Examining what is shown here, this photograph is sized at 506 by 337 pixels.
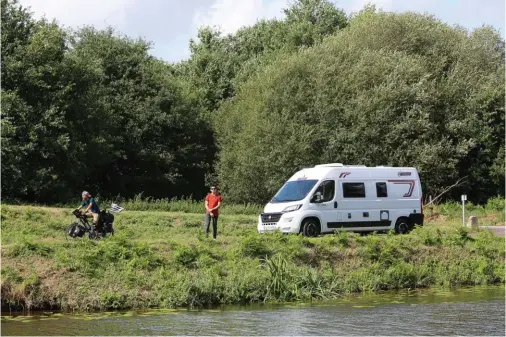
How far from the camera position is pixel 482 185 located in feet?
167

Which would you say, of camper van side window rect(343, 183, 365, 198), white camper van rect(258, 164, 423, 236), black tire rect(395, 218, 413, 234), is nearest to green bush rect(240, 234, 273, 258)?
white camper van rect(258, 164, 423, 236)

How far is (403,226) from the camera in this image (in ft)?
97.6

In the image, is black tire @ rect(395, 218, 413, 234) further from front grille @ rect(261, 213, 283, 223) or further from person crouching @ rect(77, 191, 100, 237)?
person crouching @ rect(77, 191, 100, 237)

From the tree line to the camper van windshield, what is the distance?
17.5 metres

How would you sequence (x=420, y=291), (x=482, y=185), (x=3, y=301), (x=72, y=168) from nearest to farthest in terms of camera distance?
(x=3, y=301) < (x=420, y=291) < (x=72, y=168) < (x=482, y=185)

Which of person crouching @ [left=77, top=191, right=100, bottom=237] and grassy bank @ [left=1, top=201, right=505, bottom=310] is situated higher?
person crouching @ [left=77, top=191, right=100, bottom=237]

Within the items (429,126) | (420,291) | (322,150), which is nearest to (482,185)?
(429,126)

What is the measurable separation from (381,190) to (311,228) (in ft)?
11.9

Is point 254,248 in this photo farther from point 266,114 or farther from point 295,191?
point 266,114

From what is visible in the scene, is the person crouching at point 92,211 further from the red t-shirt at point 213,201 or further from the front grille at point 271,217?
the front grille at point 271,217

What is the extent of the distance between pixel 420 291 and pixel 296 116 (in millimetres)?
26136

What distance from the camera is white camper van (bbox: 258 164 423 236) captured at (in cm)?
2700

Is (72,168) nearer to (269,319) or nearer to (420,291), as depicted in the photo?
(420,291)

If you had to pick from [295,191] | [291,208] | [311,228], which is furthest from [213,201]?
[311,228]
